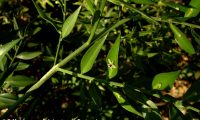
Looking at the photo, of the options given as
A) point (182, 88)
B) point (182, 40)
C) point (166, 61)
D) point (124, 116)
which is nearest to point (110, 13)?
point (166, 61)

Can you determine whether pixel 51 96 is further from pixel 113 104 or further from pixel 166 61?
pixel 166 61

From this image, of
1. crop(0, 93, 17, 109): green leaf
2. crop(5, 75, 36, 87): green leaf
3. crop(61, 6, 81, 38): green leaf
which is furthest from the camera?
crop(5, 75, 36, 87): green leaf

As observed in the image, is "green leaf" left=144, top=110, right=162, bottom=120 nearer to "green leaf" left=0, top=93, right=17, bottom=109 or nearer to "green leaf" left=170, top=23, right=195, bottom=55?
"green leaf" left=170, top=23, right=195, bottom=55

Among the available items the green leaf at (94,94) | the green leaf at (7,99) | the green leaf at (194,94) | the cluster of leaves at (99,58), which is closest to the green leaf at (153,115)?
the cluster of leaves at (99,58)

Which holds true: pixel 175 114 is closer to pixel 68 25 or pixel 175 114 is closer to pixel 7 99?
pixel 68 25

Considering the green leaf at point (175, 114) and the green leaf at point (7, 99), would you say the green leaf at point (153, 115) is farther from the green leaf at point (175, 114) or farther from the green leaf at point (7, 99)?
the green leaf at point (7, 99)

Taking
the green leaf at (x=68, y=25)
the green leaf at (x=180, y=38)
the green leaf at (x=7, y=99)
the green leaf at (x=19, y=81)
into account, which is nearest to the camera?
the green leaf at (x=180, y=38)

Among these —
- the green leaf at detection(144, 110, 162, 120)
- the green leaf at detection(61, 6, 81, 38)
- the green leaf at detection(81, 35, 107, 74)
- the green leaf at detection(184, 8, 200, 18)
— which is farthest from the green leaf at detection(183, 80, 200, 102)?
the green leaf at detection(61, 6, 81, 38)

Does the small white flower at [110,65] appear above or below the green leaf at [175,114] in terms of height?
above

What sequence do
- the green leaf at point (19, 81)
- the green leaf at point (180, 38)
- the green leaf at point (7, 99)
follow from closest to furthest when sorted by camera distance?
the green leaf at point (180, 38)
the green leaf at point (7, 99)
the green leaf at point (19, 81)
